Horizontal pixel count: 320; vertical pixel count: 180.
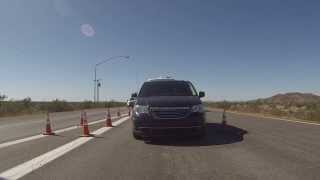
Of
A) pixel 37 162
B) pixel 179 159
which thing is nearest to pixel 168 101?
pixel 179 159

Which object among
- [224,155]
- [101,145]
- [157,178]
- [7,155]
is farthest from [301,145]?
[7,155]

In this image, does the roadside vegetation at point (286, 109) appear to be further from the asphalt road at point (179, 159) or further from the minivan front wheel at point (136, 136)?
the asphalt road at point (179, 159)

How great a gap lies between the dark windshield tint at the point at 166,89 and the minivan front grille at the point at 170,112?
6.22ft

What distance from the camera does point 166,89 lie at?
15812mm

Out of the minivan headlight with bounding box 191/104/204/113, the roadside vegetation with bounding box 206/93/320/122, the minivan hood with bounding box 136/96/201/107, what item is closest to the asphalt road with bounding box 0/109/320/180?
the minivan headlight with bounding box 191/104/204/113

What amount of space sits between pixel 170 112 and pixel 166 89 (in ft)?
7.49

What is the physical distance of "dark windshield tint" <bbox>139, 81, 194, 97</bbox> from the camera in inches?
613

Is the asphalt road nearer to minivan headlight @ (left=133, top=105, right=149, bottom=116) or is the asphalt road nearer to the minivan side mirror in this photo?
minivan headlight @ (left=133, top=105, right=149, bottom=116)

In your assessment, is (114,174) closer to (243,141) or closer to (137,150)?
(137,150)

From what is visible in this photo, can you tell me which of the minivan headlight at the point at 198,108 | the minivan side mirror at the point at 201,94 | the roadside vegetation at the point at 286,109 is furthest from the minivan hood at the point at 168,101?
the roadside vegetation at the point at 286,109

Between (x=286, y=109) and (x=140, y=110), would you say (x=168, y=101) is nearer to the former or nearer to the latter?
(x=140, y=110)

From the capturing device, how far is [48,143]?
1362 cm

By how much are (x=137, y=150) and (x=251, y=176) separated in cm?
425

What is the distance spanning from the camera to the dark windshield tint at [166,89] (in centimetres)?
1558
